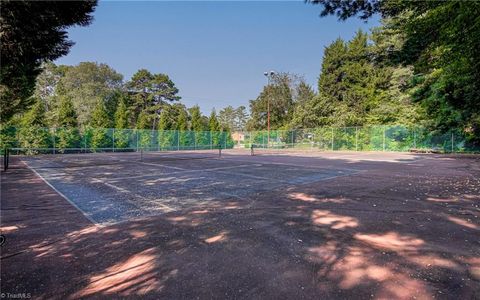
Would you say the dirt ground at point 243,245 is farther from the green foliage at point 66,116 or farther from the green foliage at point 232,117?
the green foliage at point 232,117

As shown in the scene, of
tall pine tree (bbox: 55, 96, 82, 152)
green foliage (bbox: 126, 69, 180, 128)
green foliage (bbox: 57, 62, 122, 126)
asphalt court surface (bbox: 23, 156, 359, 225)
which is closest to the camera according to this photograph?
asphalt court surface (bbox: 23, 156, 359, 225)

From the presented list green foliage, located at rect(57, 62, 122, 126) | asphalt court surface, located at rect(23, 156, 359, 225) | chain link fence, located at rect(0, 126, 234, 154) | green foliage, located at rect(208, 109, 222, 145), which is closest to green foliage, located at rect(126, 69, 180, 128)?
green foliage, located at rect(57, 62, 122, 126)

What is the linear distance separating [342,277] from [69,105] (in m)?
30.0

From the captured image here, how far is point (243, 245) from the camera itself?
139 inches

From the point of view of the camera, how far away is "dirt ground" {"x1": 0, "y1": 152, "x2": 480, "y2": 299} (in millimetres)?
2541

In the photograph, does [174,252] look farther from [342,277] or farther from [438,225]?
[438,225]

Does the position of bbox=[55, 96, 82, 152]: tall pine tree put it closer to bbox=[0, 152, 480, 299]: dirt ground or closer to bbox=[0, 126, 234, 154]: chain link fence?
bbox=[0, 126, 234, 154]: chain link fence

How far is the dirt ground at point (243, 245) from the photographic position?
254 cm

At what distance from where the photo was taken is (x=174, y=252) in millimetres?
3318

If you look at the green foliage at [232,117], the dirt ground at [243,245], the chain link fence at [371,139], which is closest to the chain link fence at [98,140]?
the chain link fence at [371,139]

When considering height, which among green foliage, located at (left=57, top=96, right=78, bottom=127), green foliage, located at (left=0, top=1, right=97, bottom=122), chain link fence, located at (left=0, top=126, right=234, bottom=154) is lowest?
chain link fence, located at (left=0, top=126, right=234, bottom=154)

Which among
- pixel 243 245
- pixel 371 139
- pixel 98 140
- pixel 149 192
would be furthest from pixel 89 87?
pixel 243 245

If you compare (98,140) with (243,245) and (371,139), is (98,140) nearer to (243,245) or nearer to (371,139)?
(243,245)

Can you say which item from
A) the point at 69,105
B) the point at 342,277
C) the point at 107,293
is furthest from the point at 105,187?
the point at 69,105
